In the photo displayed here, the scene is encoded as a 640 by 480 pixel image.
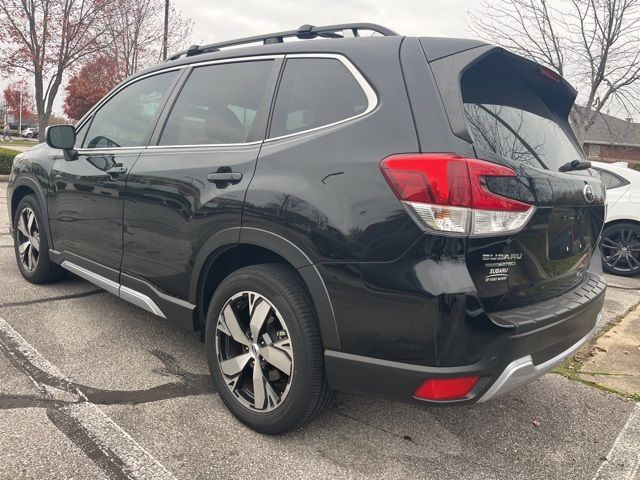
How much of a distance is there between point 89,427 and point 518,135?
7.73ft

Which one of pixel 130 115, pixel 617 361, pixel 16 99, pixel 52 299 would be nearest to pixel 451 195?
pixel 130 115

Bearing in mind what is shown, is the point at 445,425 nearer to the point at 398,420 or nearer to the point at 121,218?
the point at 398,420

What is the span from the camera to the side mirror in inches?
149

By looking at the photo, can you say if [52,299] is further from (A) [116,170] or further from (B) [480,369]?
(B) [480,369]

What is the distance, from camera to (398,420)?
276 centimetres

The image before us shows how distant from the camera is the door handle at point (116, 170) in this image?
10.7ft

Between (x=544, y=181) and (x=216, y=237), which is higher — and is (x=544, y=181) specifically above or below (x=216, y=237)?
above

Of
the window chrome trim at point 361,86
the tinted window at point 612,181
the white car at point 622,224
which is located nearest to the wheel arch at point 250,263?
the window chrome trim at point 361,86

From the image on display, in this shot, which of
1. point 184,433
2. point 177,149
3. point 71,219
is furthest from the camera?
point 71,219

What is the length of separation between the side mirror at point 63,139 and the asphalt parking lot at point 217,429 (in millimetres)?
1294

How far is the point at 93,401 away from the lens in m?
2.68

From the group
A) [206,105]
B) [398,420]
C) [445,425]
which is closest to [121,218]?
[206,105]

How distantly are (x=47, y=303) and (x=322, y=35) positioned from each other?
116 inches

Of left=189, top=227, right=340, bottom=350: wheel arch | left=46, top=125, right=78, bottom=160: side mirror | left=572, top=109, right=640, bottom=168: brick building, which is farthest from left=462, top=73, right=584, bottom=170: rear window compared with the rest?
left=572, top=109, right=640, bottom=168: brick building
